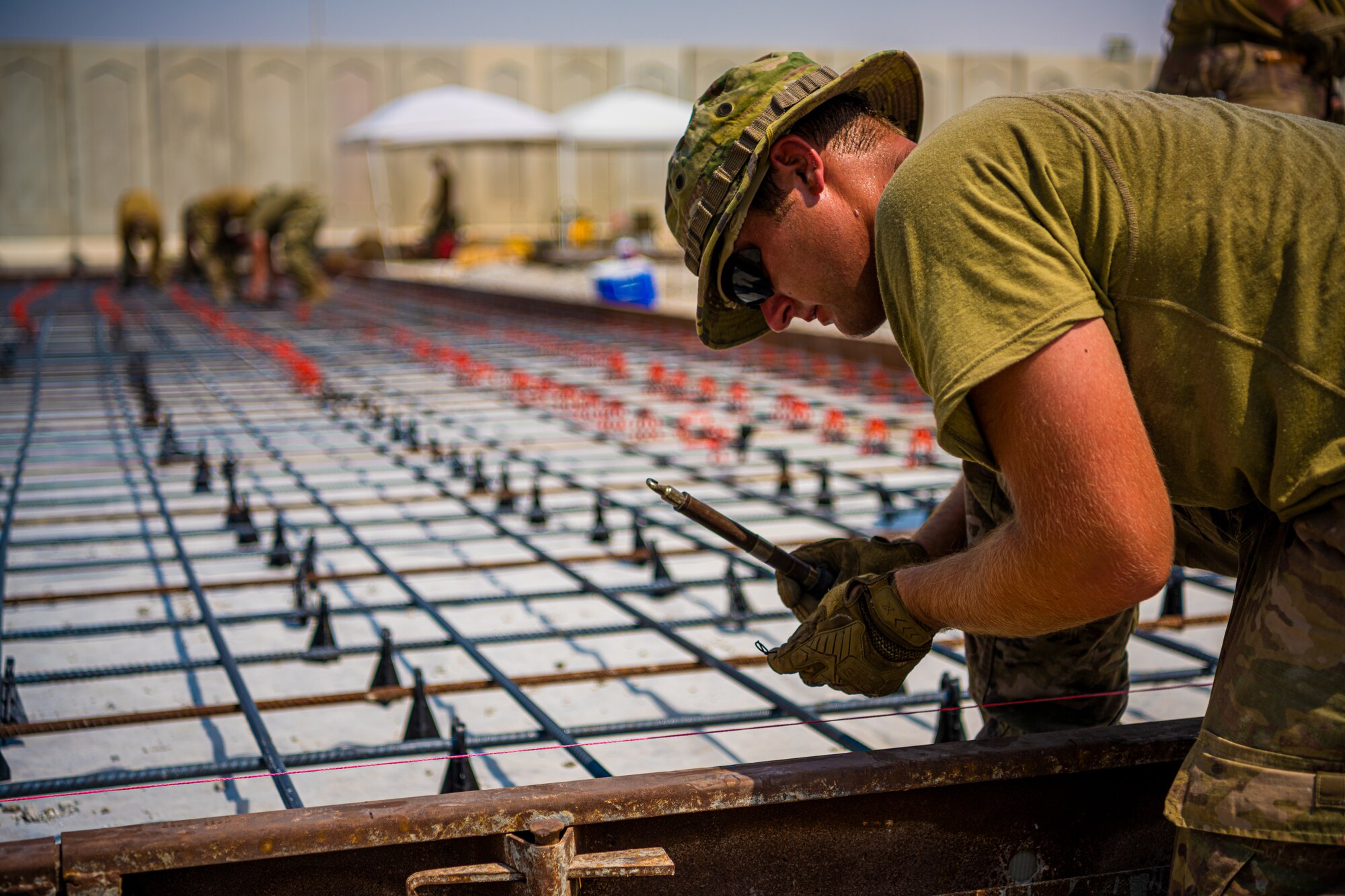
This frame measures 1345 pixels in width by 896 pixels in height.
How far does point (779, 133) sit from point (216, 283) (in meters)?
12.7

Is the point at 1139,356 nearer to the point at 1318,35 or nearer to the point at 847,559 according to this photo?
the point at 847,559

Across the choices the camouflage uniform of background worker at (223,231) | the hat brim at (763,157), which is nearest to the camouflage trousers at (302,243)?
the camouflage uniform of background worker at (223,231)

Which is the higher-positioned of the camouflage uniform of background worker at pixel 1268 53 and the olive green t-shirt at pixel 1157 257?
the camouflage uniform of background worker at pixel 1268 53

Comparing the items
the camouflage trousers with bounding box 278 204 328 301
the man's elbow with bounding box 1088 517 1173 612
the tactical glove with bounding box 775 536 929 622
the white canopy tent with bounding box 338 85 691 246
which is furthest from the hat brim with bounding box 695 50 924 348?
the white canopy tent with bounding box 338 85 691 246

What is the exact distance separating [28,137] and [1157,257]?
82.9ft

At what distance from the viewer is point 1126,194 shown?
4.58 feet

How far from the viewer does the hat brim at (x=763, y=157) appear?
1574 millimetres

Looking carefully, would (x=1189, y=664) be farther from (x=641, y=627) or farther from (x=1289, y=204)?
(x=1289, y=204)

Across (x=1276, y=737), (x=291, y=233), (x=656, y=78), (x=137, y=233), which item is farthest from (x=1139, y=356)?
(x=656, y=78)

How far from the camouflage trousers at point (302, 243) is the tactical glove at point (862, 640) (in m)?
11.2

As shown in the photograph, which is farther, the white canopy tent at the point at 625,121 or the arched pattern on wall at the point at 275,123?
the arched pattern on wall at the point at 275,123

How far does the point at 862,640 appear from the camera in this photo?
1.68 meters

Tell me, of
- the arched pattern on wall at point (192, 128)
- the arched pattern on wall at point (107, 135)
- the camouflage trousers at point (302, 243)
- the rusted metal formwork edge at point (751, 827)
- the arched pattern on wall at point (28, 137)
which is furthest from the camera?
the arched pattern on wall at point (192, 128)

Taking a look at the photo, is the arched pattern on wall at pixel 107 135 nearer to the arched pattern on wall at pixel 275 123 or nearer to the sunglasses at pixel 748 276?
the arched pattern on wall at pixel 275 123
